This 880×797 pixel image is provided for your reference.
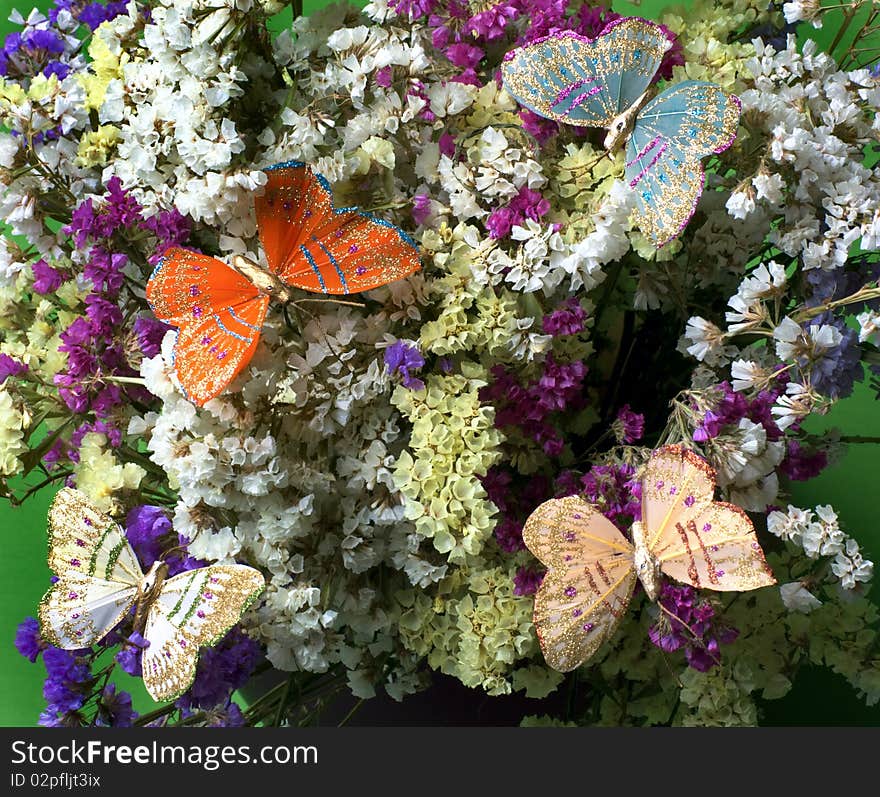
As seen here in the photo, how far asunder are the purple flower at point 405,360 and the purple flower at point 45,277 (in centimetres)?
24

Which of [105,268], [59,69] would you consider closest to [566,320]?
[105,268]

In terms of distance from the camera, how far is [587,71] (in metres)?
0.64

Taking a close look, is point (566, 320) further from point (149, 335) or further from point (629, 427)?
point (149, 335)

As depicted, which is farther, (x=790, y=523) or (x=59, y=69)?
(x=59, y=69)

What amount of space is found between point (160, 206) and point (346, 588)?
256 mm

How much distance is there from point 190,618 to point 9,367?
22cm

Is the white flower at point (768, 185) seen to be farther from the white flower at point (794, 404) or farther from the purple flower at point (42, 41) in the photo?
the purple flower at point (42, 41)

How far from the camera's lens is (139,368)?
26.4 inches

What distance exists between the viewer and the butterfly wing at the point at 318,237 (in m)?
0.61

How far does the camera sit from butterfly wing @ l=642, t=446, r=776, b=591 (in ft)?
1.89

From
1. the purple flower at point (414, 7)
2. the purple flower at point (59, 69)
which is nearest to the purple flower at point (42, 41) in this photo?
the purple flower at point (59, 69)

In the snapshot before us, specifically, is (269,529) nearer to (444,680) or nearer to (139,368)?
(139,368)

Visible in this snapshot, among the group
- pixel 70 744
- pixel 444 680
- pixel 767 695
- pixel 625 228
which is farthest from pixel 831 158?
pixel 70 744

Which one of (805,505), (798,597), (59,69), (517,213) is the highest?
(59,69)
